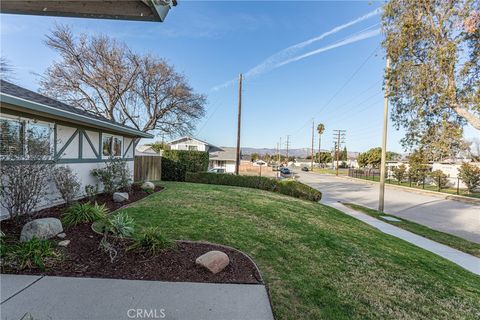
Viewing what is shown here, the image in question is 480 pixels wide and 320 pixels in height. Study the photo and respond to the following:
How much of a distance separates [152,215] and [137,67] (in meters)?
17.7

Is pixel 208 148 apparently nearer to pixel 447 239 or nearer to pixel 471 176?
pixel 471 176

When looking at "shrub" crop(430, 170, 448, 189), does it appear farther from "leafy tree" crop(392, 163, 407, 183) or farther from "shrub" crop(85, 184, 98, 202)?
"shrub" crop(85, 184, 98, 202)

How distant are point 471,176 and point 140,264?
27.4 m

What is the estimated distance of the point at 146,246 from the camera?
13.3 ft

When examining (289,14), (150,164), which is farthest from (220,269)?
(150,164)

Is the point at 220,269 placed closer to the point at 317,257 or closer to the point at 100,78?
the point at 317,257

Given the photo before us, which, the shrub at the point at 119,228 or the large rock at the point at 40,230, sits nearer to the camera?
the large rock at the point at 40,230

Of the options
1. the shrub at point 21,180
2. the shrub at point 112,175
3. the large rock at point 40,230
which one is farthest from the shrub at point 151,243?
the shrub at point 112,175

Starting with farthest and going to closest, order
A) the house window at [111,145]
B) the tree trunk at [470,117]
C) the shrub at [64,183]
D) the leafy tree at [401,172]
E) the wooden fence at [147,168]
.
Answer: the leafy tree at [401,172]
the wooden fence at [147,168]
the house window at [111,145]
the shrub at [64,183]
the tree trunk at [470,117]

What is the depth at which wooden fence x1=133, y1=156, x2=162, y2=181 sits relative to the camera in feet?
47.1

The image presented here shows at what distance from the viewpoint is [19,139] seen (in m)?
5.26

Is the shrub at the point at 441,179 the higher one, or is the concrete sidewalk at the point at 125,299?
the shrub at the point at 441,179

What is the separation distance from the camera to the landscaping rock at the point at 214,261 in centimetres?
362

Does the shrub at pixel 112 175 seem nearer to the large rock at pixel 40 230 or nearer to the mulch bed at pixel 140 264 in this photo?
the mulch bed at pixel 140 264
